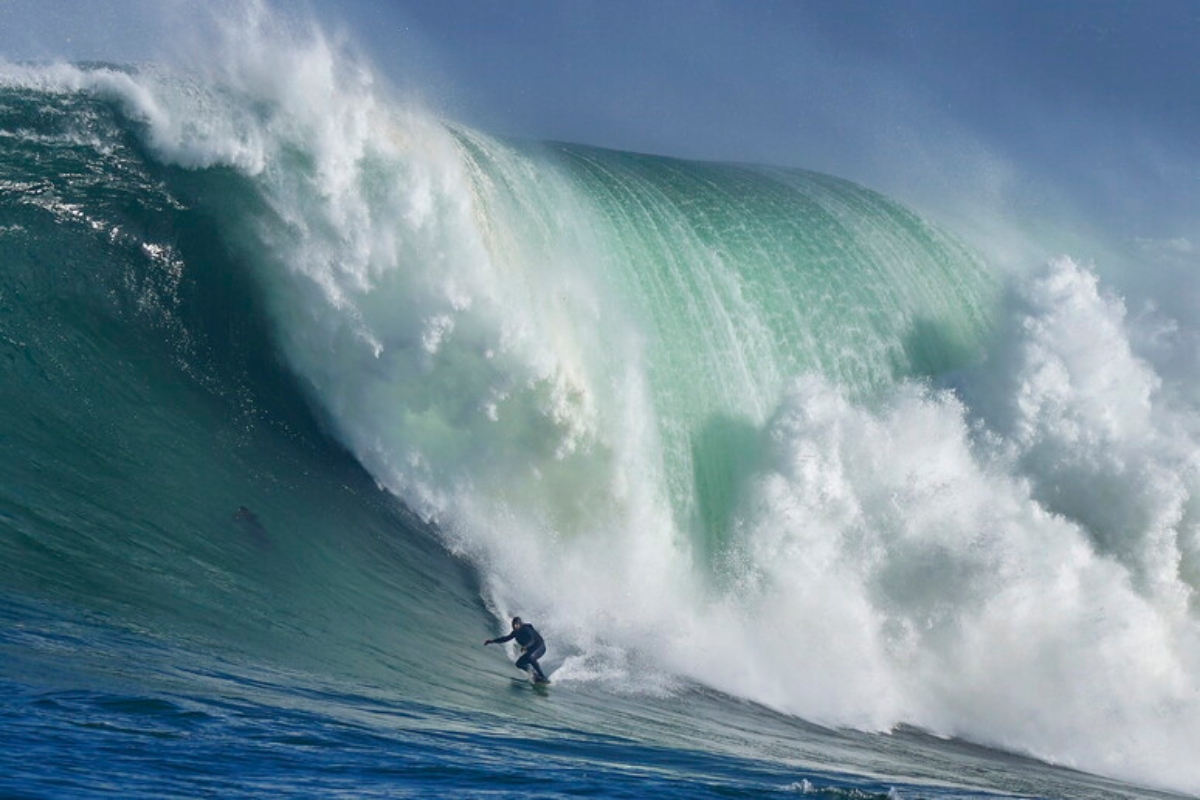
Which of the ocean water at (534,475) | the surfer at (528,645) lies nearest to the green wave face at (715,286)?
the ocean water at (534,475)

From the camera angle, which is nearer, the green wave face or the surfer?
the surfer

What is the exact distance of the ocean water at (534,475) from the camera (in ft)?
31.3

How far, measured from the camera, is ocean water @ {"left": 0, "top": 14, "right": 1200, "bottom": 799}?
31.3ft

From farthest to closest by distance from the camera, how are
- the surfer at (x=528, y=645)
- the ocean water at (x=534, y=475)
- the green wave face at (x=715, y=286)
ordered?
the green wave face at (x=715, y=286), the surfer at (x=528, y=645), the ocean water at (x=534, y=475)

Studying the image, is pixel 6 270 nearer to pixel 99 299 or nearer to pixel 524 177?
pixel 99 299

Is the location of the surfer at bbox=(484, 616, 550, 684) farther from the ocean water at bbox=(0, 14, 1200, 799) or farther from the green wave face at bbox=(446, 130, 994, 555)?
the green wave face at bbox=(446, 130, 994, 555)

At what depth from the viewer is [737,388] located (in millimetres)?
18141

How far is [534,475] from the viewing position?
599 inches

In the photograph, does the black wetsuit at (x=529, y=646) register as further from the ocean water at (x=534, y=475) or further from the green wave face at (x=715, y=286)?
the green wave face at (x=715, y=286)

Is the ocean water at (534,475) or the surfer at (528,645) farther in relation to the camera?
the surfer at (528,645)

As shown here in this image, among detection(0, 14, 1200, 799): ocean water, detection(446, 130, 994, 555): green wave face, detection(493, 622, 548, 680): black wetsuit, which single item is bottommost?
detection(493, 622, 548, 680): black wetsuit

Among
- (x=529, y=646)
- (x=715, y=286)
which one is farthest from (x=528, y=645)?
(x=715, y=286)

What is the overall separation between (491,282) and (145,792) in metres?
10.1

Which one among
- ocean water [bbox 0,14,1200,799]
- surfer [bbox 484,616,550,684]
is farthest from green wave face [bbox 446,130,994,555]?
surfer [bbox 484,616,550,684]
